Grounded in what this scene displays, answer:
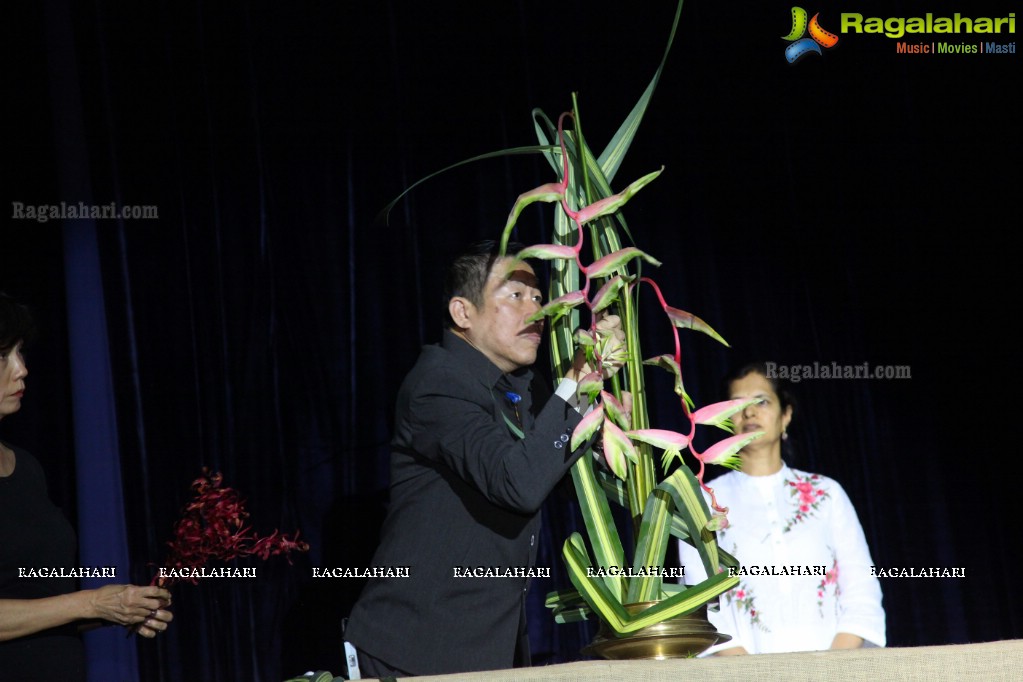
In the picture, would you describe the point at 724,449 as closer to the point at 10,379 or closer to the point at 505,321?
the point at 505,321

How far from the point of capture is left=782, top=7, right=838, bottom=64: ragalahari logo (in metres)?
3.46

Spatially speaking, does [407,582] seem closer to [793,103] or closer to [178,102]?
[178,102]

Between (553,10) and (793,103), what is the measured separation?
740mm

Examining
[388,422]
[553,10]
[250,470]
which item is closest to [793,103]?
[553,10]

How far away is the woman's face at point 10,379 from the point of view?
199 centimetres

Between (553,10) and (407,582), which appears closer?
(407,582)

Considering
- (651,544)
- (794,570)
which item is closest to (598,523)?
(651,544)

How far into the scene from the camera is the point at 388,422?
3002 mm

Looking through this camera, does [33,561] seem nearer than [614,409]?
No

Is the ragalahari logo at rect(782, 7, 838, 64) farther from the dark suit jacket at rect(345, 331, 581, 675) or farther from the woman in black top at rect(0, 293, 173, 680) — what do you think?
the woman in black top at rect(0, 293, 173, 680)

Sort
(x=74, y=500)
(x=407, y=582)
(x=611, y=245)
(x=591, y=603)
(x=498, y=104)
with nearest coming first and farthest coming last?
(x=591, y=603), (x=611, y=245), (x=407, y=582), (x=74, y=500), (x=498, y=104)

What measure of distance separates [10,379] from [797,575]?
1639mm

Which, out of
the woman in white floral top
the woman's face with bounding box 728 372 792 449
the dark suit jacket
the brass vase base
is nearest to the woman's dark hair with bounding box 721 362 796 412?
the woman's face with bounding box 728 372 792 449

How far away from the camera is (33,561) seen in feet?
6.29
